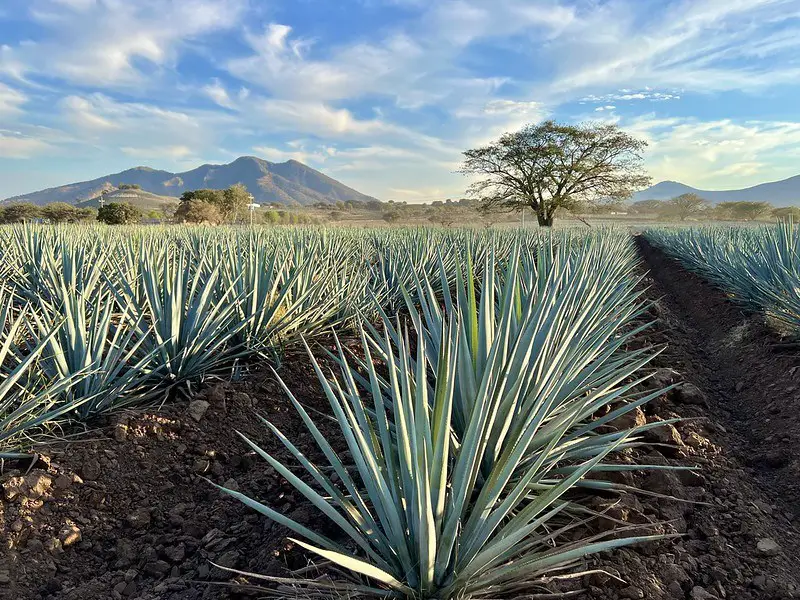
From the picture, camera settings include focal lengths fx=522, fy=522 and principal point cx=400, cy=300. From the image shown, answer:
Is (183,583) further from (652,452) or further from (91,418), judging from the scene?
(652,452)

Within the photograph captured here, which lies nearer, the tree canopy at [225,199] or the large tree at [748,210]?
the tree canopy at [225,199]

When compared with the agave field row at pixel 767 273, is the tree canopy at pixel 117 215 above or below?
above

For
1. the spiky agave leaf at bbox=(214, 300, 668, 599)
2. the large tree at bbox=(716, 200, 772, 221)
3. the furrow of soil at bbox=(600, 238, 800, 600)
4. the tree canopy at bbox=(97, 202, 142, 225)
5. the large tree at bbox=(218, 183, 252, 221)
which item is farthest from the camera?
the large tree at bbox=(716, 200, 772, 221)

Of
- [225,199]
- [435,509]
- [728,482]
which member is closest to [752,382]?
[728,482]

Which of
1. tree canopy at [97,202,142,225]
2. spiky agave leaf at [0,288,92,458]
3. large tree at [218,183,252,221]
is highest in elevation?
large tree at [218,183,252,221]

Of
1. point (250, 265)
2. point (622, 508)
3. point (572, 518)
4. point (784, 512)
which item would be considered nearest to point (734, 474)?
point (784, 512)

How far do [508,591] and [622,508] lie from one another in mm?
753

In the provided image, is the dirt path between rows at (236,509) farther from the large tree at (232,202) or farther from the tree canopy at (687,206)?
the tree canopy at (687,206)

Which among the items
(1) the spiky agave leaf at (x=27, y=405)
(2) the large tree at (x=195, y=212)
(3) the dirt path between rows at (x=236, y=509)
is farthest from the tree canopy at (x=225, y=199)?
(3) the dirt path between rows at (x=236, y=509)

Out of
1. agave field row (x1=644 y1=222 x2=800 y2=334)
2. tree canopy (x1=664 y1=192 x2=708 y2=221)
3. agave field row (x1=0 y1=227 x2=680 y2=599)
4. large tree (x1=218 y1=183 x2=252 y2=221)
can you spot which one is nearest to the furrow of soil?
agave field row (x1=0 y1=227 x2=680 y2=599)

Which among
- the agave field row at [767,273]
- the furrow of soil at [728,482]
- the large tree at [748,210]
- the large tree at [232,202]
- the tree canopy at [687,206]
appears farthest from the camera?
the tree canopy at [687,206]

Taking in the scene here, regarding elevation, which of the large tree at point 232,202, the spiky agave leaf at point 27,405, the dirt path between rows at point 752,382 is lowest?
the dirt path between rows at point 752,382

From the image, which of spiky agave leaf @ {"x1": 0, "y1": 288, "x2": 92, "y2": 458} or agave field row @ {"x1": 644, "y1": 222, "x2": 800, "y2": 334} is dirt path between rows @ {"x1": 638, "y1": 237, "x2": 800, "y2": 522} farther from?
spiky agave leaf @ {"x1": 0, "y1": 288, "x2": 92, "y2": 458}

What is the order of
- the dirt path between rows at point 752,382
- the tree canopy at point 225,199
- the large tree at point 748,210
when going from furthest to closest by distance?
the large tree at point 748,210
the tree canopy at point 225,199
the dirt path between rows at point 752,382
